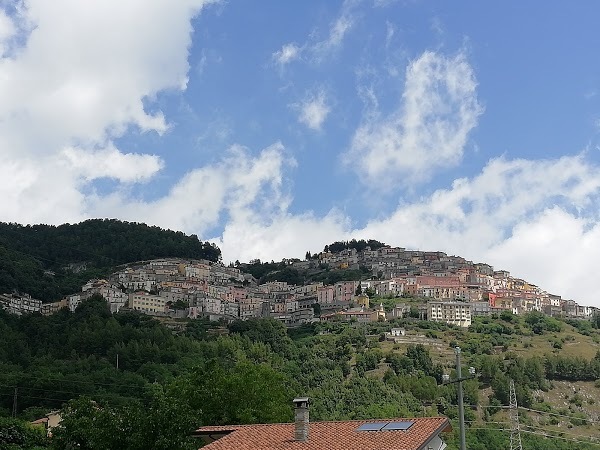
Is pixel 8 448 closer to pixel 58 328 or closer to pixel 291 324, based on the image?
pixel 58 328

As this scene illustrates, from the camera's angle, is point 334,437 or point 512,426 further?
point 512,426

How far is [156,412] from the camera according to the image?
73.0 feet

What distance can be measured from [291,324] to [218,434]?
139746mm

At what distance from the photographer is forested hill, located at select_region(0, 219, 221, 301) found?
509ft

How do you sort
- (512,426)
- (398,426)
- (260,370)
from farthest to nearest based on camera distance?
(512,426), (260,370), (398,426)

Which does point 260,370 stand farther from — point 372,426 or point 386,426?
point 386,426

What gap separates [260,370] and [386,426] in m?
19.8

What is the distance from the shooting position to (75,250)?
183 meters

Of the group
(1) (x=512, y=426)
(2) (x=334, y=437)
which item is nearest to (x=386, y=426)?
(2) (x=334, y=437)

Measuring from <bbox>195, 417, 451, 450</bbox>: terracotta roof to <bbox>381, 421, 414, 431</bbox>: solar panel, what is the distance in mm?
137

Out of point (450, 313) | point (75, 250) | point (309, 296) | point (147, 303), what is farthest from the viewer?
point (75, 250)

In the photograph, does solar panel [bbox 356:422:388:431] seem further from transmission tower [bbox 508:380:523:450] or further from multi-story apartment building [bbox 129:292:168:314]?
multi-story apartment building [bbox 129:292:168:314]

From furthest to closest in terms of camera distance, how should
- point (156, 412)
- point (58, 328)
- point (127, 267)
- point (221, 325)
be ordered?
point (127, 267), point (221, 325), point (58, 328), point (156, 412)

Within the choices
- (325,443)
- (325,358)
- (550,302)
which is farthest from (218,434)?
(550,302)
